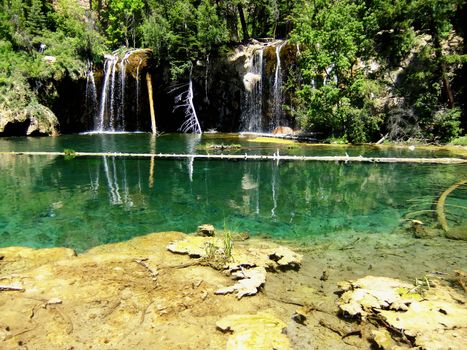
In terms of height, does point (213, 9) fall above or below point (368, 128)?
above

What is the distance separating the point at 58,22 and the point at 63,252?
32.0 metres

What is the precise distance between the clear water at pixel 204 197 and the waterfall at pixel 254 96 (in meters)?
12.3

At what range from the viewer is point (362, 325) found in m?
4.36

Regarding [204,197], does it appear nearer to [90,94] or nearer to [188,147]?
[188,147]

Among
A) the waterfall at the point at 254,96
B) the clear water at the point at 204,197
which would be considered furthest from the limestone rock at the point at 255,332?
the waterfall at the point at 254,96

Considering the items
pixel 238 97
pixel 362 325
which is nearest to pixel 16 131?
pixel 238 97

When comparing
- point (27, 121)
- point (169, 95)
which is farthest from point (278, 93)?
point (27, 121)

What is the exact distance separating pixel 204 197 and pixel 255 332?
6.99 metres

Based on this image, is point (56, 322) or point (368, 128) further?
point (368, 128)

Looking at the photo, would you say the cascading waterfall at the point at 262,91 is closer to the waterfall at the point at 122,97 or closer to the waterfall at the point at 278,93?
the waterfall at the point at 278,93

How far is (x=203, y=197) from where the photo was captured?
10.9m

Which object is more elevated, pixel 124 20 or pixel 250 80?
pixel 124 20

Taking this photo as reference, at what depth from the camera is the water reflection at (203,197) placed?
8.34 metres

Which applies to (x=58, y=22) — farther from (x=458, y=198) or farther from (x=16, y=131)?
(x=458, y=198)
